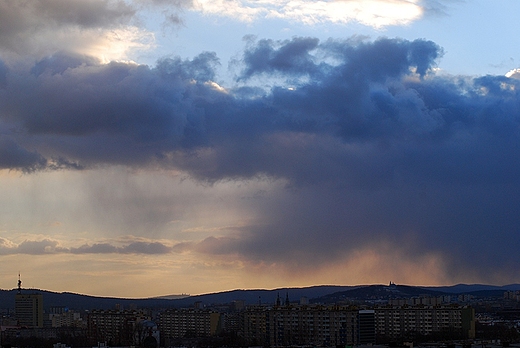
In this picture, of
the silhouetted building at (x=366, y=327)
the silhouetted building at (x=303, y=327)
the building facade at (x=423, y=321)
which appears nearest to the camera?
the silhouetted building at (x=366, y=327)

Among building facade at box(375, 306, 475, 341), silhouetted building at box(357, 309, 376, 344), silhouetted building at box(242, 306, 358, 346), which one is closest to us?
silhouetted building at box(357, 309, 376, 344)

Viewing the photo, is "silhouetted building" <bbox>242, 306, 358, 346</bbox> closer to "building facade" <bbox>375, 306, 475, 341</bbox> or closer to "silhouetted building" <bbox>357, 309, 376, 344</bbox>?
"silhouetted building" <bbox>357, 309, 376, 344</bbox>

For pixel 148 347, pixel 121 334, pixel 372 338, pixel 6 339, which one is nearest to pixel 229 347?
pixel 148 347

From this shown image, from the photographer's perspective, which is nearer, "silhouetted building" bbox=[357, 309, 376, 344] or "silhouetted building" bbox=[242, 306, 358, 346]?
"silhouetted building" bbox=[357, 309, 376, 344]

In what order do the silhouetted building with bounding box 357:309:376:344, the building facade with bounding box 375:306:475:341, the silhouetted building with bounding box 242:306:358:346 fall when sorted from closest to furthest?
the silhouetted building with bounding box 357:309:376:344 → the silhouetted building with bounding box 242:306:358:346 → the building facade with bounding box 375:306:475:341

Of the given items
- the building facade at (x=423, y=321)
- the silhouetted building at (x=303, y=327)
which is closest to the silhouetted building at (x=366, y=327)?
the silhouetted building at (x=303, y=327)

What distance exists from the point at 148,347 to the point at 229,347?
50.3 ft

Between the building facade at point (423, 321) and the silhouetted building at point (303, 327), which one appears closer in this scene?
the silhouetted building at point (303, 327)

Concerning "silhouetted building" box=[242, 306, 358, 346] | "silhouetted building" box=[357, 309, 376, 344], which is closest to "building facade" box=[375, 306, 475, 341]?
"silhouetted building" box=[357, 309, 376, 344]

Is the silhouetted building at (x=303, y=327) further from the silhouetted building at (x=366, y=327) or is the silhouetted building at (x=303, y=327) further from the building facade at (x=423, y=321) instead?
the building facade at (x=423, y=321)

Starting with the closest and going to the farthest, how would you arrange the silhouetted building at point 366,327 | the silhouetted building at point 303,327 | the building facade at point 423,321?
the silhouetted building at point 366,327, the silhouetted building at point 303,327, the building facade at point 423,321

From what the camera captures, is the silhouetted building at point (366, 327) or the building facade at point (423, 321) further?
the building facade at point (423, 321)

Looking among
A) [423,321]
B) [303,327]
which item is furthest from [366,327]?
[423,321]

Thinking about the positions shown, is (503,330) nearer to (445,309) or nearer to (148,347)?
(445,309)
